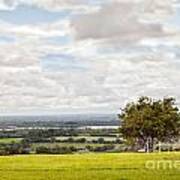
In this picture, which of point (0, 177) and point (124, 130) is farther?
point (124, 130)

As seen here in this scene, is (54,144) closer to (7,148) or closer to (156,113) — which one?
(7,148)

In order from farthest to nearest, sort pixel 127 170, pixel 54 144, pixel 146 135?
1. pixel 54 144
2. pixel 146 135
3. pixel 127 170

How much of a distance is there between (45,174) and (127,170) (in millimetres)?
5065

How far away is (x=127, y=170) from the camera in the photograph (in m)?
31.0

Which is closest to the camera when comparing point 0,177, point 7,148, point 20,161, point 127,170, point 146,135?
point 0,177

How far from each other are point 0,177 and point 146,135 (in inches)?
1976

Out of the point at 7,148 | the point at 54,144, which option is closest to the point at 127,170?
the point at 7,148

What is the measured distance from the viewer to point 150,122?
74.6 m

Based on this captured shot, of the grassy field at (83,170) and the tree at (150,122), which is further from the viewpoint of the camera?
the tree at (150,122)

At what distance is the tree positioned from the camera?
74.8 metres

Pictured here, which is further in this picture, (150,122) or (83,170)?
(150,122)

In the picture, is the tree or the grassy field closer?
the grassy field

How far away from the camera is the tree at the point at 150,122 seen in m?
74.8

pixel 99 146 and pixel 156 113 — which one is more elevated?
pixel 156 113
